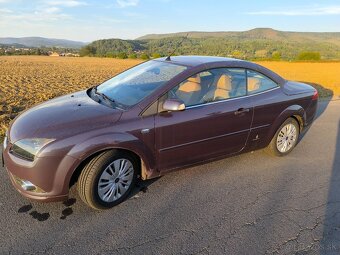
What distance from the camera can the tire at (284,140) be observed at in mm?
4945

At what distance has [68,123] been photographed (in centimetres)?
320

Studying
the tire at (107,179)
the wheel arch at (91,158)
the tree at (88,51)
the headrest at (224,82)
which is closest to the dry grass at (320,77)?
the headrest at (224,82)

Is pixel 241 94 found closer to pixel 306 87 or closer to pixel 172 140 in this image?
pixel 172 140

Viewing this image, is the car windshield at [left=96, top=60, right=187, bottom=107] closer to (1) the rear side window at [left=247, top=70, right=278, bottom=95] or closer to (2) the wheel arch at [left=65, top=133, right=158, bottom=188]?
(2) the wheel arch at [left=65, top=133, right=158, bottom=188]

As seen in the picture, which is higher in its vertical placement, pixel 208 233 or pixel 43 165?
pixel 43 165

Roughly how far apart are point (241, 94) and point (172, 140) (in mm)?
1310

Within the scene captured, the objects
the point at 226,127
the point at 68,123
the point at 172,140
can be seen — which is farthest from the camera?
the point at 226,127

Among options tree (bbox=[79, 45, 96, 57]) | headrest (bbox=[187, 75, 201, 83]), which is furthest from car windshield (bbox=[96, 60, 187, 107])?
tree (bbox=[79, 45, 96, 57])

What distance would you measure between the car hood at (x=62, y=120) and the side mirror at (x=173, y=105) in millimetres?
510

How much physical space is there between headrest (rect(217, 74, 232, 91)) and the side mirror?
34.0 inches

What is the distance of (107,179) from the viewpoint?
11.0 ft

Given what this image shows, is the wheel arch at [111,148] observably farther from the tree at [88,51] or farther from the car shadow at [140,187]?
the tree at [88,51]

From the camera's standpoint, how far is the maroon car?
10.2ft

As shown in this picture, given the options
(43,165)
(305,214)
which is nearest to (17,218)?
(43,165)
